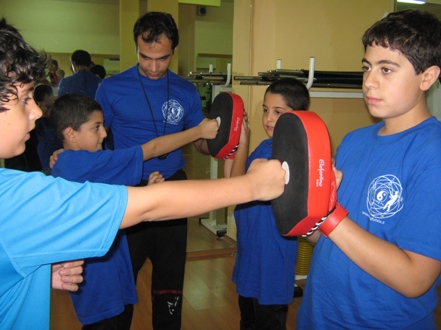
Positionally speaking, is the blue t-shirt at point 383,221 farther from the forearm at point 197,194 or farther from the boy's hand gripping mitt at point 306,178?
the forearm at point 197,194

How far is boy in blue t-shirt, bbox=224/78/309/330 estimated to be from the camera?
A: 5.49 ft

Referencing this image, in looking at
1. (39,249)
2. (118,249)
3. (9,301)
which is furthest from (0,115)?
(118,249)

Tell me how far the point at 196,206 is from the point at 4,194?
0.37m

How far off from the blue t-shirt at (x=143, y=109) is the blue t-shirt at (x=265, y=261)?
0.51 m

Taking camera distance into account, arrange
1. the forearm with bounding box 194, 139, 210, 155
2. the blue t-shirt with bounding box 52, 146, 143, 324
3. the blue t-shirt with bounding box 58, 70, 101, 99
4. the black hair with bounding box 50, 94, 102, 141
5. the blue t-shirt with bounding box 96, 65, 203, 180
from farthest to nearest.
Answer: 1. the blue t-shirt with bounding box 58, 70, 101, 99
2. the forearm with bounding box 194, 139, 210, 155
3. the blue t-shirt with bounding box 96, 65, 203, 180
4. the black hair with bounding box 50, 94, 102, 141
5. the blue t-shirt with bounding box 52, 146, 143, 324

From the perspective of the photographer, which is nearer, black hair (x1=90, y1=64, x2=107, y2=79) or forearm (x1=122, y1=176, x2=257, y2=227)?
forearm (x1=122, y1=176, x2=257, y2=227)

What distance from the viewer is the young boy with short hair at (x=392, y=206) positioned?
2.88 ft

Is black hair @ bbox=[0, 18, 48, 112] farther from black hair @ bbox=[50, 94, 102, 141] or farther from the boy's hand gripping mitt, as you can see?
black hair @ bbox=[50, 94, 102, 141]

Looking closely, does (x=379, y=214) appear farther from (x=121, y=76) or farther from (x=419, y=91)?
(x=121, y=76)

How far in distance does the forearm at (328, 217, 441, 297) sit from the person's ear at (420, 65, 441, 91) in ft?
1.38

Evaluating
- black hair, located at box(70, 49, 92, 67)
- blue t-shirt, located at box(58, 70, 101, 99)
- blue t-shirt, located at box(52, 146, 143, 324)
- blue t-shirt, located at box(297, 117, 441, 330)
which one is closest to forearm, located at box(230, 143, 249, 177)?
blue t-shirt, located at box(52, 146, 143, 324)

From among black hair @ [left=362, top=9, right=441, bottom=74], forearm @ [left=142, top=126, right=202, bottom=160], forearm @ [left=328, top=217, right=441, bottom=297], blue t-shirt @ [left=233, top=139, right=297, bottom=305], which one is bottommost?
blue t-shirt @ [left=233, top=139, right=297, bottom=305]

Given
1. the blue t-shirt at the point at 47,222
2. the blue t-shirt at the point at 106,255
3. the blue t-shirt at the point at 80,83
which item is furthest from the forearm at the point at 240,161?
the blue t-shirt at the point at 80,83

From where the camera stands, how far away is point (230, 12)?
368 centimetres
